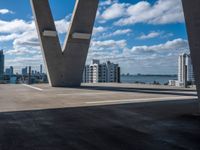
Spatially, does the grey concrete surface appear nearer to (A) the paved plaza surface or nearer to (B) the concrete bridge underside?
(A) the paved plaza surface

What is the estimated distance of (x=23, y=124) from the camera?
21.5 feet

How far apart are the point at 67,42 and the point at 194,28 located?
632 inches

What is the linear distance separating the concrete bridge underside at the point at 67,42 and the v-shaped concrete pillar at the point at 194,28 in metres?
15.2

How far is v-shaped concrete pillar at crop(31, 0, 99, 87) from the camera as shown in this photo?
69.0 feet

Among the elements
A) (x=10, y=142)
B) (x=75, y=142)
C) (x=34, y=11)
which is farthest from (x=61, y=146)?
(x=34, y=11)

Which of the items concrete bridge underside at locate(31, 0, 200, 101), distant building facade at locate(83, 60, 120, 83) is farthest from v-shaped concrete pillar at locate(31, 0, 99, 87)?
distant building facade at locate(83, 60, 120, 83)

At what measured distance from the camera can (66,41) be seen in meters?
22.2

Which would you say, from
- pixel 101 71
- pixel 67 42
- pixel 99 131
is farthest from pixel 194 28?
pixel 101 71

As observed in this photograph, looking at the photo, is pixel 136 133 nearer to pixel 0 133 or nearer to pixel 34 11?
pixel 0 133

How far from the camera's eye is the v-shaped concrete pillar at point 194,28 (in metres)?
7.07

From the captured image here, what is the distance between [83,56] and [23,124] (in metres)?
16.8

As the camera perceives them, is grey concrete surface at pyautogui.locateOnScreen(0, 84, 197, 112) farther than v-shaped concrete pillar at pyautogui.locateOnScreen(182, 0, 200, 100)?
Yes

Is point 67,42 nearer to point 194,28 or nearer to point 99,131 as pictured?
point 194,28

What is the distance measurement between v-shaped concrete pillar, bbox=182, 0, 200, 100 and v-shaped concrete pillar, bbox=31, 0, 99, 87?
1518 cm
